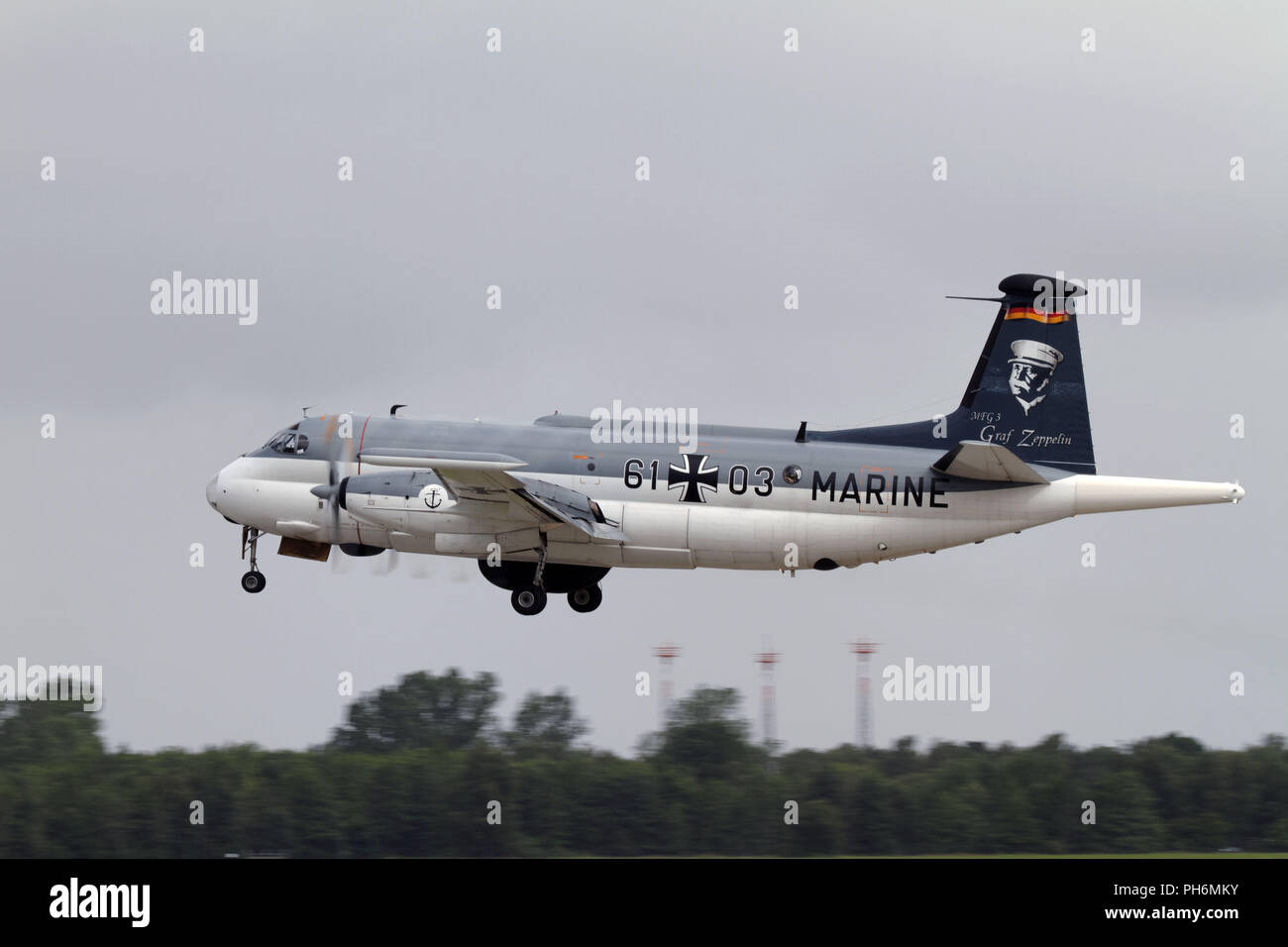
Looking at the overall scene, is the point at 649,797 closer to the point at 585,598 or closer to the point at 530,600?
the point at 585,598

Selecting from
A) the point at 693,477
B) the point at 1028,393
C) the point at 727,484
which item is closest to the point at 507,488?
the point at 693,477

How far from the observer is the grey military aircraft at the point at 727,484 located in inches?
1613

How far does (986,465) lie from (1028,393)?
111 inches

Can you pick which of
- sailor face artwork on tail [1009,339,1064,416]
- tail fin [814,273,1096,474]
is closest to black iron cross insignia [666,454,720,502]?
tail fin [814,273,1096,474]

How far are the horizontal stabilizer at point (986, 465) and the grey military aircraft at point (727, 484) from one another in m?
0.04

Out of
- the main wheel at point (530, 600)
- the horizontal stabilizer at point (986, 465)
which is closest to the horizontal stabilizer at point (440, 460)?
the main wheel at point (530, 600)

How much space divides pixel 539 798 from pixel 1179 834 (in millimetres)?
17517

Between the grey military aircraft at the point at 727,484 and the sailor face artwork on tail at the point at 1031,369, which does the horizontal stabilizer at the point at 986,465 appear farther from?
the sailor face artwork on tail at the point at 1031,369

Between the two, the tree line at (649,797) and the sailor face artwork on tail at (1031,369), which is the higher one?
the sailor face artwork on tail at (1031,369)

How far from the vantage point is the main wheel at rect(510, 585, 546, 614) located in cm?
4291
